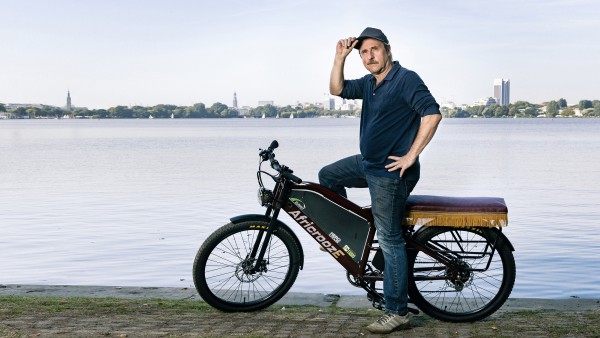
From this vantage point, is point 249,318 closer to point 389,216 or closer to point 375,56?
point 389,216

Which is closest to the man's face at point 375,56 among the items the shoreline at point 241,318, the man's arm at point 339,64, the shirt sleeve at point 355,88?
the man's arm at point 339,64

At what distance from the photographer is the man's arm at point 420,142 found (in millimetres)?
5828

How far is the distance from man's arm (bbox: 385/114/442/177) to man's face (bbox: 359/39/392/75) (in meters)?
0.51

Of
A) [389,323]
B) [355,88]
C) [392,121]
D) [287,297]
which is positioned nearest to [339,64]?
[355,88]

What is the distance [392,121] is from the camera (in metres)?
6.00

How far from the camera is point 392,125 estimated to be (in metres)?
6.00

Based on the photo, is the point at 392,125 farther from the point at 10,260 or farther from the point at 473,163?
the point at 473,163

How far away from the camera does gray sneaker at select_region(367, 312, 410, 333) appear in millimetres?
6070

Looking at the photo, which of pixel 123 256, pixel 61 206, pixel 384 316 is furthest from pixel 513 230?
pixel 61 206

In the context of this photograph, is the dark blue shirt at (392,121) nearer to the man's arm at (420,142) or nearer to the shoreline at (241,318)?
the man's arm at (420,142)

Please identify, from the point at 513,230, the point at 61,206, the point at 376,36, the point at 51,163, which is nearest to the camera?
the point at 376,36

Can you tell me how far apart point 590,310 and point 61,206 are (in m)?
15.3

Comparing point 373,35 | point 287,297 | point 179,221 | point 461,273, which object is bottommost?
point 179,221

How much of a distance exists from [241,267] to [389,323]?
1.32m
